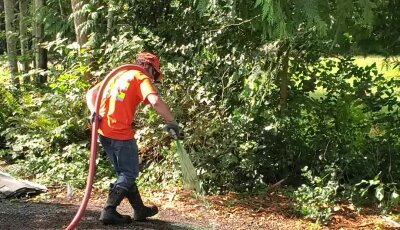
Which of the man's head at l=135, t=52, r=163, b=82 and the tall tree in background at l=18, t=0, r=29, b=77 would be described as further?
the tall tree in background at l=18, t=0, r=29, b=77

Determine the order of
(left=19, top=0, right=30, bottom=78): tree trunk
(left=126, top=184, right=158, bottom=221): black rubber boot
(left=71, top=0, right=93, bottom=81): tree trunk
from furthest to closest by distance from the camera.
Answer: (left=19, top=0, right=30, bottom=78): tree trunk < (left=71, top=0, right=93, bottom=81): tree trunk < (left=126, top=184, right=158, bottom=221): black rubber boot

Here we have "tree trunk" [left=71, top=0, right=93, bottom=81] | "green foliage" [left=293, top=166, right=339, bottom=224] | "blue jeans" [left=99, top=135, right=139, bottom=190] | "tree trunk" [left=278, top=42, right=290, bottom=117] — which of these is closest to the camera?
"blue jeans" [left=99, top=135, right=139, bottom=190]

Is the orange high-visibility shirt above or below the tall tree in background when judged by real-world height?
below

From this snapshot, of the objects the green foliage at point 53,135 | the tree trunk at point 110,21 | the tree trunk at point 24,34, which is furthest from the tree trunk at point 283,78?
the tree trunk at point 24,34

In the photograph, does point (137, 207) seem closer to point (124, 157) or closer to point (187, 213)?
point (124, 157)

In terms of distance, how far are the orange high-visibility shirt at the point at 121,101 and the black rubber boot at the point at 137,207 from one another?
644 millimetres

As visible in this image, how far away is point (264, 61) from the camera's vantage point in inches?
297

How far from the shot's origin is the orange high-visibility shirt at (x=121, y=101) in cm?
508

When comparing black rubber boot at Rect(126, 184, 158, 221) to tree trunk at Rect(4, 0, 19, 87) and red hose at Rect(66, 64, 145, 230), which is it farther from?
tree trunk at Rect(4, 0, 19, 87)

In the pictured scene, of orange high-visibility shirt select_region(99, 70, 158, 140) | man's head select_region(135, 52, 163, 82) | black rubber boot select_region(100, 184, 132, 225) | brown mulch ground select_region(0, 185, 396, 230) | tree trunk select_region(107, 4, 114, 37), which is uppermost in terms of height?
tree trunk select_region(107, 4, 114, 37)

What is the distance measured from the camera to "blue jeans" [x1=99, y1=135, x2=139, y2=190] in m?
5.21

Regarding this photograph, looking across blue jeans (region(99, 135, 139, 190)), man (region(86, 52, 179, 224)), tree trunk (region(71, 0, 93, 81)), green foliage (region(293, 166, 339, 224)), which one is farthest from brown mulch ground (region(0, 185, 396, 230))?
tree trunk (region(71, 0, 93, 81))

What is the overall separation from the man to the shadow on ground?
19 cm

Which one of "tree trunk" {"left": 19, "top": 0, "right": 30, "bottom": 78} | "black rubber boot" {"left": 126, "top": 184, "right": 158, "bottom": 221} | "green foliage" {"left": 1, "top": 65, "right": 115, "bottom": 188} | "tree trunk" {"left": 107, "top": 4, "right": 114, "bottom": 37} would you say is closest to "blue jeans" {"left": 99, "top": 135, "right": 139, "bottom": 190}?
"black rubber boot" {"left": 126, "top": 184, "right": 158, "bottom": 221}
